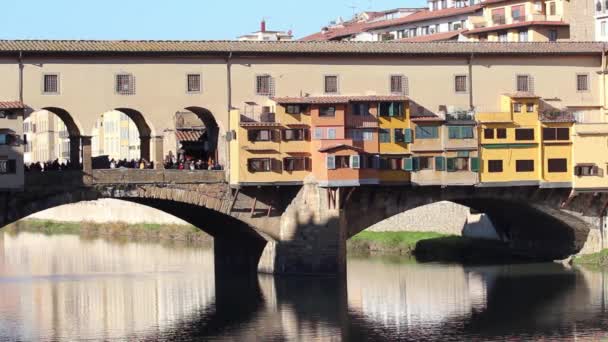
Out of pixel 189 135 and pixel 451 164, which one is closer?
pixel 451 164

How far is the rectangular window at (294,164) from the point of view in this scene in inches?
2771

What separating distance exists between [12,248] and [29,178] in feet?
96.2

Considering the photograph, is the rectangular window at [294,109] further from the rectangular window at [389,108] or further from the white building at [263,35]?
the white building at [263,35]

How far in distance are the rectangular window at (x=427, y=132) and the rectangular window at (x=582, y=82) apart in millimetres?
7438

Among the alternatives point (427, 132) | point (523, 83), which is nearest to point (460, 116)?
point (427, 132)

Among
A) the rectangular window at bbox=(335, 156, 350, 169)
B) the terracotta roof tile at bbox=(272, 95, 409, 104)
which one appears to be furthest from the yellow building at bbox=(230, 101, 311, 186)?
the rectangular window at bbox=(335, 156, 350, 169)

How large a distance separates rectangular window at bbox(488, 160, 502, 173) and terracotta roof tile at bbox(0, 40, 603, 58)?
15.3 ft

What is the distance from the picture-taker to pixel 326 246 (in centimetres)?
7031

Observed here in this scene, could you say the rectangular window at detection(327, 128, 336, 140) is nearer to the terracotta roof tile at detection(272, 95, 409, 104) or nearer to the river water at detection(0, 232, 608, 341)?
the terracotta roof tile at detection(272, 95, 409, 104)

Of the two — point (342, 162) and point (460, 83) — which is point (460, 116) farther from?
point (342, 162)

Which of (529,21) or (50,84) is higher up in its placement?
Result: (529,21)

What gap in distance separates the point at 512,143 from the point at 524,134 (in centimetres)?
64

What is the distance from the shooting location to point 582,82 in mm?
75750

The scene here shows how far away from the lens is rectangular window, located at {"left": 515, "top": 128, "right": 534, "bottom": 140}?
73.0 m
